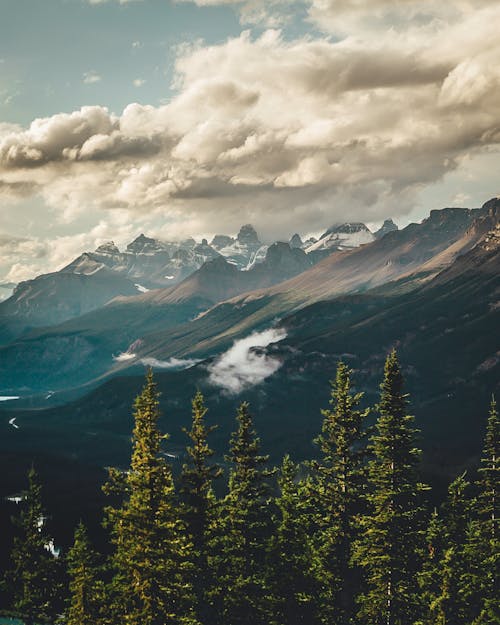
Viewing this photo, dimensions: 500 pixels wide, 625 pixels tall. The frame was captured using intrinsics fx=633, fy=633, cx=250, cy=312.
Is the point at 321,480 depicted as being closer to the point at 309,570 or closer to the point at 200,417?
the point at 309,570

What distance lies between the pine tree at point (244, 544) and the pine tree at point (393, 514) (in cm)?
838

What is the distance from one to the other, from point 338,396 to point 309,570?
578 inches

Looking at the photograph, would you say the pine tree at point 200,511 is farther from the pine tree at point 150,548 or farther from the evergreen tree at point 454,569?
the evergreen tree at point 454,569

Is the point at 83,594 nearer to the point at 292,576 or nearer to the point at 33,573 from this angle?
the point at 33,573

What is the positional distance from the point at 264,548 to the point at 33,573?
21.7m

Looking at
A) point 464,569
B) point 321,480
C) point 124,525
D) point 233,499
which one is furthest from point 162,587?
point 464,569

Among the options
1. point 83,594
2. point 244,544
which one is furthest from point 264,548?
point 83,594

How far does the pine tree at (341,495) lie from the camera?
54219mm

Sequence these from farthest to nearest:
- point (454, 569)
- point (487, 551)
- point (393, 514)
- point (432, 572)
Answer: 1. point (487, 551)
2. point (432, 572)
3. point (454, 569)
4. point (393, 514)

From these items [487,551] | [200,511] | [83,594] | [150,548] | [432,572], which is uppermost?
[150,548]

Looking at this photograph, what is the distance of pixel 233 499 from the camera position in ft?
177

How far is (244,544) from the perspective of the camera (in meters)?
52.6

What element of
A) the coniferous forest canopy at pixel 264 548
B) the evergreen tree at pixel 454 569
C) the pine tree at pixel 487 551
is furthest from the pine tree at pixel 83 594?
the pine tree at pixel 487 551

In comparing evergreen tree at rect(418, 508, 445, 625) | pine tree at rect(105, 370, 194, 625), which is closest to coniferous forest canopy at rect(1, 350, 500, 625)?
pine tree at rect(105, 370, 194, 625)
